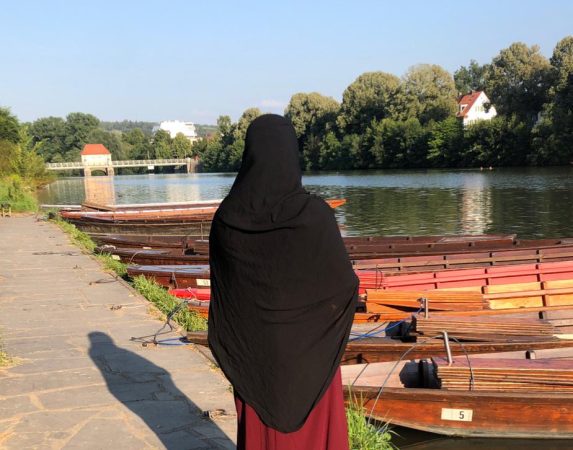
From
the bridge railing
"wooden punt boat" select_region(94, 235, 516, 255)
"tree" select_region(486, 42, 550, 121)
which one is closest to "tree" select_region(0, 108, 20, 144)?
"wooden punt boat" select_region(94, 235, 516, 255)

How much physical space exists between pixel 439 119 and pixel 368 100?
9.18 metres

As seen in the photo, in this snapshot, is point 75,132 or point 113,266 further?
point 75,132

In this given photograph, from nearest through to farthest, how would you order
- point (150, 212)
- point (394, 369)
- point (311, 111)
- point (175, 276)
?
point (394, 369) < point (175, 276) < point (150, 212) < point (311, 111)

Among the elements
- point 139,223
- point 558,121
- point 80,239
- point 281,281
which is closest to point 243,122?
point 558,121

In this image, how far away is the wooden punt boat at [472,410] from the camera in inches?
187

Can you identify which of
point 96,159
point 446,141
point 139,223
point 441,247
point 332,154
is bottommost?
point 139,223

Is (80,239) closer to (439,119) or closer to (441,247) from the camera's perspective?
(441,247)

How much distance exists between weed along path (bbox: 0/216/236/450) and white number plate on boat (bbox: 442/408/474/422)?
1762mm

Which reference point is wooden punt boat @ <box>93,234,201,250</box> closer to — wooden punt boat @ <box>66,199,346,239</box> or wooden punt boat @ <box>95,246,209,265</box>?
wooden punt boat @ <box>95,246,209,265</box>

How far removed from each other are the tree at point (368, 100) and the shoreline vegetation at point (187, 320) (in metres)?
59.9

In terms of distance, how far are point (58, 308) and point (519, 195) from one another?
97.9ft

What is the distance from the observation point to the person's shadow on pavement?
3.55 m

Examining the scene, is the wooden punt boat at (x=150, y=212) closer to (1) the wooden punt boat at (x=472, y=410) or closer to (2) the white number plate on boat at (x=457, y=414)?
(1) the wooden punt boat at (x=472, y=410)

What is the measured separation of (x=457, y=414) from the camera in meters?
4.82
